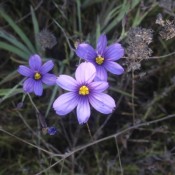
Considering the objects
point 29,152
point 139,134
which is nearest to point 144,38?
point 139,134

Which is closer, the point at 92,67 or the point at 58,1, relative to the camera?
the point at 92,67

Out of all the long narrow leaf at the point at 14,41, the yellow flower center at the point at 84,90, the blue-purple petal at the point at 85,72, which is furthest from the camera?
the long narrow leaf at the point at 14,41

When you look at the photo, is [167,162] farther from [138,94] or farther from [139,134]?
[138,94]

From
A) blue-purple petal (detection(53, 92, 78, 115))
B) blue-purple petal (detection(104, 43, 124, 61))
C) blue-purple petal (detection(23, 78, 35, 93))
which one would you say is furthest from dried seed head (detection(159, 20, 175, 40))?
blue-purple petal (detection(23, 78, 35, 93))

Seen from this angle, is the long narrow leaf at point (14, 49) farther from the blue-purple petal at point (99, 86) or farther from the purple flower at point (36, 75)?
the blue-purple petal at point (99, 86)

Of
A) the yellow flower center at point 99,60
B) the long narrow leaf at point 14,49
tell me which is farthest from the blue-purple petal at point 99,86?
the long narrow leaf at point 14,49

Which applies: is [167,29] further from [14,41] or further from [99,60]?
[14,41]
